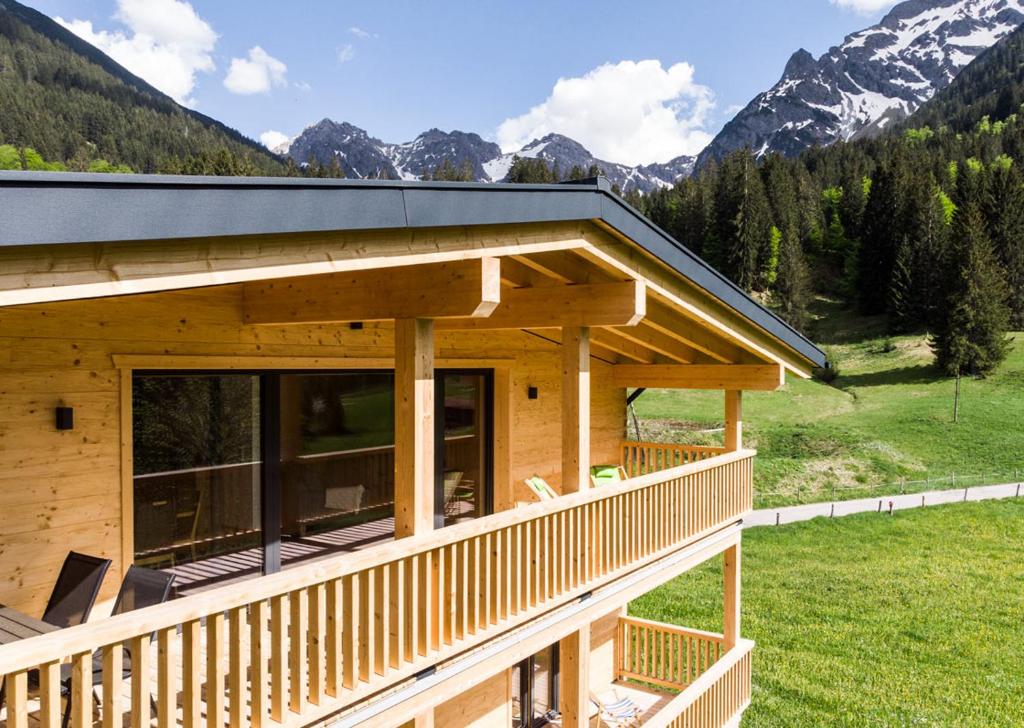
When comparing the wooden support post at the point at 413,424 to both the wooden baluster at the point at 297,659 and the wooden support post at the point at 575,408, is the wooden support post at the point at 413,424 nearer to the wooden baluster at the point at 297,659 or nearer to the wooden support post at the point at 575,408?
the wooden baluster at the point at 297,659

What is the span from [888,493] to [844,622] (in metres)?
13.8

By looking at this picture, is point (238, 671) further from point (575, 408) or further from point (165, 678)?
point (575, 408)

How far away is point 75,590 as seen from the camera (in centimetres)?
434

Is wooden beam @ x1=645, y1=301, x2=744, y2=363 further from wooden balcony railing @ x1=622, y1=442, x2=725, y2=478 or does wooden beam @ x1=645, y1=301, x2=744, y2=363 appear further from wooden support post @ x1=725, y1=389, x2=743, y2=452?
wooden balcony railing @ x1=622, y1=442, x2=725, y2=478

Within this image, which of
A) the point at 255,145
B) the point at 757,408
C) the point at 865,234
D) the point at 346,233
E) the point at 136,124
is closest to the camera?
the point at 346,233

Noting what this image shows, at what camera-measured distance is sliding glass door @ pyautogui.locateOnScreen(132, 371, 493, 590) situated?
539cm

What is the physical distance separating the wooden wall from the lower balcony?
16.8 feet

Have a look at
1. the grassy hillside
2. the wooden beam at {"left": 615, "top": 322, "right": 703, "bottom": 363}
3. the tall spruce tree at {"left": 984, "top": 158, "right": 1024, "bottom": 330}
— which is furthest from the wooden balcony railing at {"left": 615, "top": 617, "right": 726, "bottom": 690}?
the tall spruce tree at {"left": 984, "top": 158, "right": 1024, "bottom": 330}

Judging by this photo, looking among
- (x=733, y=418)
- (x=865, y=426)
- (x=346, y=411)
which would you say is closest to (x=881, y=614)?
(x=733, y=418)

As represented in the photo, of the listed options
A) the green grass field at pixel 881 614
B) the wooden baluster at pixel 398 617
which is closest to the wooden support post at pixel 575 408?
the wooden baluster at pixel 398 617

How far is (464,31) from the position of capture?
6512 cm

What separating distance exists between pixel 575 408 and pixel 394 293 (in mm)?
1918

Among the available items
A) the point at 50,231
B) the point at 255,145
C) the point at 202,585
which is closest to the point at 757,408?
the point at 202,585

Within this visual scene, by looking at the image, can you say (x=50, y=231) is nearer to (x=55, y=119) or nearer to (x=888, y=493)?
(x=888, y=493)
